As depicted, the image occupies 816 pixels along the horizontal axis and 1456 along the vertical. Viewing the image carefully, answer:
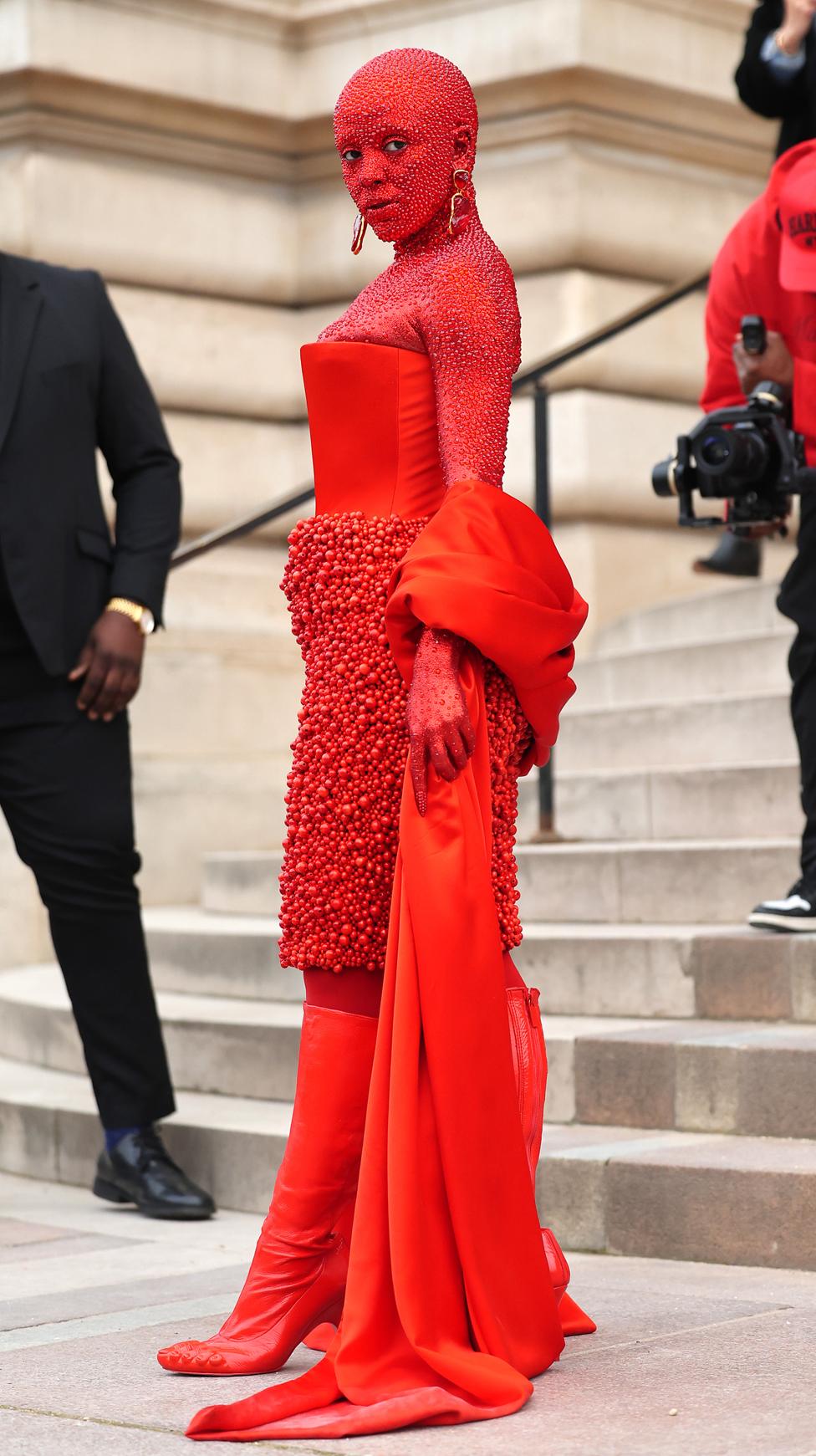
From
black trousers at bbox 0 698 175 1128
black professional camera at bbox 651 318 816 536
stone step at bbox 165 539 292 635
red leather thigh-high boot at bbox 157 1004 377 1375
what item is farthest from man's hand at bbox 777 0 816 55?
stone step at bbox 165 539 292 635

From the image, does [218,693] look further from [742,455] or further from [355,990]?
[355,990]

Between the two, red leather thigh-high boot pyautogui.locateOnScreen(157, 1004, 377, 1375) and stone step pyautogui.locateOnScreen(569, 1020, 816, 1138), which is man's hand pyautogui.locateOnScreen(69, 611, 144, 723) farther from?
red leather thigh-high boot pyautogui.locateOnScreen(157, 1004, 377, 1375)

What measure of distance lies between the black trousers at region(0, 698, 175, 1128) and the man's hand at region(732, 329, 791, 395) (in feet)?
5.52

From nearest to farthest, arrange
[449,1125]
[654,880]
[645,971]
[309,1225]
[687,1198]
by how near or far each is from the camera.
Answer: [449,1125] < [309,1225] < [687,1198] < [645,971] < [654,880]

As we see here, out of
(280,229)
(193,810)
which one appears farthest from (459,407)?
(280,229)

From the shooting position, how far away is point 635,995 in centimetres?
558

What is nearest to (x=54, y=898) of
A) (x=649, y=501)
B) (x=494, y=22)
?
(x=649, y=501)

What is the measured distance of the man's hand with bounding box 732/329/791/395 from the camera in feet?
17.9

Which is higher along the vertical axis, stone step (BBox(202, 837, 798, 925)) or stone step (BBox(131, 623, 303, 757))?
stone step (BBox(202, 837, 798, 925))

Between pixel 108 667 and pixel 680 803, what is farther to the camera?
pixel 680 803

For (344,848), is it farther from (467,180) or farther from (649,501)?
(649,501)

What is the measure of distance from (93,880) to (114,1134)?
1.90 ft

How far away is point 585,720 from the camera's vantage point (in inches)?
301

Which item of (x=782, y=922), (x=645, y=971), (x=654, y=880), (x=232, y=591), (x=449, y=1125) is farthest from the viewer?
(x=232, y=591)
